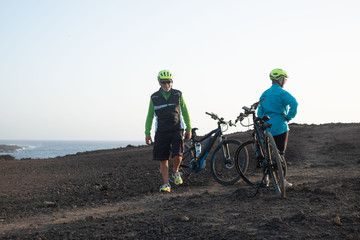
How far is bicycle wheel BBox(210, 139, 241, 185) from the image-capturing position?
23.7 ft

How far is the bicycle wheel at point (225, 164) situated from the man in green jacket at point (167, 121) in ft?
2.42

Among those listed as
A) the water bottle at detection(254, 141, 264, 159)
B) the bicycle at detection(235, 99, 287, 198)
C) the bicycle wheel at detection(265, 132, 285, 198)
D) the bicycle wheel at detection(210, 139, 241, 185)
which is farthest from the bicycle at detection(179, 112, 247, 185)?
the bicycle wheel at detection(265, 132, 285, 198)

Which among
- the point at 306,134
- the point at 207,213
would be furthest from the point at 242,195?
the point at 306,134

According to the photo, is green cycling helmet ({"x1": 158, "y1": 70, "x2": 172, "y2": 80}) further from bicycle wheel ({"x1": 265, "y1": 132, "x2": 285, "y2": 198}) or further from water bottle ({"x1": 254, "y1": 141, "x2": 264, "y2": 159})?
bicycle wheel ({"x1": 265, "y1": 132, "x2": 285, "y2": 198})

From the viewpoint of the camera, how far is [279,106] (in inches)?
266

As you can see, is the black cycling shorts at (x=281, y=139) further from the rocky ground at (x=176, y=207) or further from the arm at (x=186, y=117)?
the arm at (x=186, y=117)

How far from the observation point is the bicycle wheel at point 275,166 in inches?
212

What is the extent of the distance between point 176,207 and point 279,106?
273cm

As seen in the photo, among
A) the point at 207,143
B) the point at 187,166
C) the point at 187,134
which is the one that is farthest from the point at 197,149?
the point at 187,134

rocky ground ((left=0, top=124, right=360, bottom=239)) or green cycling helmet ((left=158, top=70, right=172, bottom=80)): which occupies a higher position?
green cycling helmet ((left=158, top=70, right=172, bottom=80))

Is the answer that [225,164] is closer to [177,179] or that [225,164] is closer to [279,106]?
[177,179]

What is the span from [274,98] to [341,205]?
8.13 ft

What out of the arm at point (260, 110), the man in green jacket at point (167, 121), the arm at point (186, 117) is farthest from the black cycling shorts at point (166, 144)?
the arm at point (260, 110)

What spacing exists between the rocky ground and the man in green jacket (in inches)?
28.7
